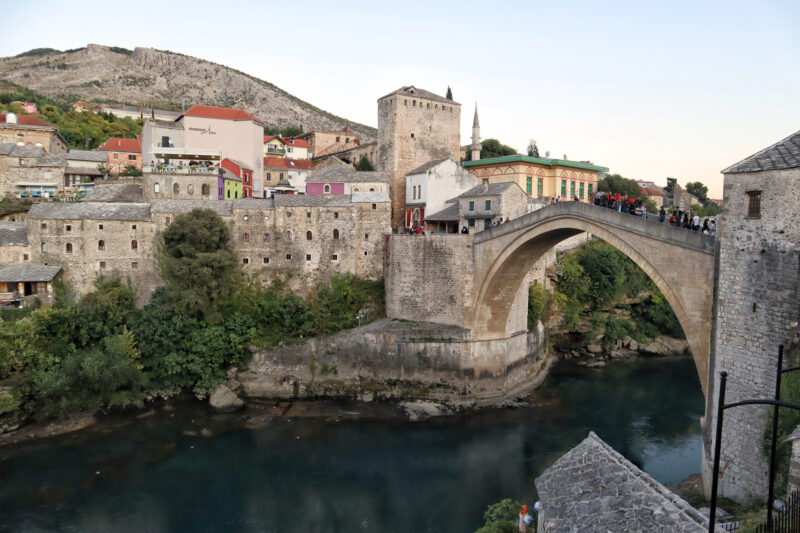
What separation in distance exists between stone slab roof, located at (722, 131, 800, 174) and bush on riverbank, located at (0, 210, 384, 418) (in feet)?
56.0

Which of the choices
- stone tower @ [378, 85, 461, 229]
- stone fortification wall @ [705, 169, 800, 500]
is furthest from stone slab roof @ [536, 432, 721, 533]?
stone tower @ [378, 85, 461, 229]

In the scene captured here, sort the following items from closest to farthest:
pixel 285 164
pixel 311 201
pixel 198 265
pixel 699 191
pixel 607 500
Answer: pixel 607 500 < pixel 198 265 < pixel 311 201 < pixel 285 164 < pixel 699 191

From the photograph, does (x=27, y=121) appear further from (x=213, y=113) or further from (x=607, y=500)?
(x=607, y=500)

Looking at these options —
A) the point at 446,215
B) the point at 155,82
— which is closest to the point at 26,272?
the point at 446,215

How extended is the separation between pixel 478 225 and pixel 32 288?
812 inches

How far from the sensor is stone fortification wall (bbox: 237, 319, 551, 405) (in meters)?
22.9

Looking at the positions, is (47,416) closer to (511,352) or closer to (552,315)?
(511,352)

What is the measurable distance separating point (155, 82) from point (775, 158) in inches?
3812

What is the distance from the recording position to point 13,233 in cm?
2417

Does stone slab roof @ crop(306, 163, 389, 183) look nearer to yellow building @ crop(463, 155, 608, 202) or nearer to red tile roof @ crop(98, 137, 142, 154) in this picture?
yellow building @ crop(463, 155, 608, 202)

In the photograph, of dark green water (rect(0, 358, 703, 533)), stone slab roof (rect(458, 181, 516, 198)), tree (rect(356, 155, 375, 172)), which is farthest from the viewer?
tree (rect(356, 155, 375, 172))

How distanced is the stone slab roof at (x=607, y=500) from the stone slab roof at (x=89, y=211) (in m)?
22.8

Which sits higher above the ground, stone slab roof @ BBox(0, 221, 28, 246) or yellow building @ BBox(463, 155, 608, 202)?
yellow building @ BBox(463, 155, 608, 202)

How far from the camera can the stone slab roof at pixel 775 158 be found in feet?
35.2
